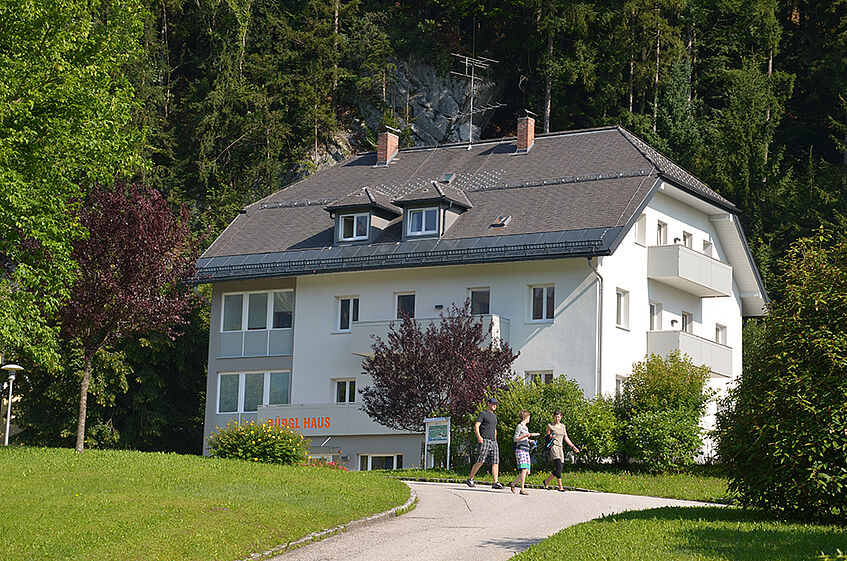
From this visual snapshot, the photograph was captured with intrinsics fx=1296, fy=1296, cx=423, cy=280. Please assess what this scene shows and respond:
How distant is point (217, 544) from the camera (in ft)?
52.7

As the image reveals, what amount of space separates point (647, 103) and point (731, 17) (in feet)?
24.8

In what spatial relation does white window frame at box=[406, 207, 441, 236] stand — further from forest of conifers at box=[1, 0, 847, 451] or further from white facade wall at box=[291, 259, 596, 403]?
forest of conifers at box=[1, 0, 847, 451]

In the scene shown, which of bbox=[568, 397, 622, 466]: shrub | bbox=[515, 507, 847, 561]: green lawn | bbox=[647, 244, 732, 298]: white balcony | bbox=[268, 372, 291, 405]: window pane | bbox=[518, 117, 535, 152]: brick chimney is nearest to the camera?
bbox=[515, 507, 847, 561]: green lawn

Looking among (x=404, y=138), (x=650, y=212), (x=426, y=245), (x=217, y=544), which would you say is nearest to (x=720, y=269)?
(x=650, y=212)

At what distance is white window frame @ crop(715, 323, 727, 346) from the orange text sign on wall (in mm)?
15142

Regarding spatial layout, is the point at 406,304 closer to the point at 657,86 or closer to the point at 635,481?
the point at 635,481

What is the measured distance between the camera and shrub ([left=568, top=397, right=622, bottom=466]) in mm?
32969

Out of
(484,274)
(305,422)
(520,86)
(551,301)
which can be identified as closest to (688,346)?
(551,301)

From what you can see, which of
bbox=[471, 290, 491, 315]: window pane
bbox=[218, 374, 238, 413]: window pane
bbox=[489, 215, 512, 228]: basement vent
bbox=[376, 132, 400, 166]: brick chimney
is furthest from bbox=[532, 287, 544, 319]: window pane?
→ bbox=[376, 132, 400, 166]: brick chimney

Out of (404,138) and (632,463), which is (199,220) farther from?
(632,463)

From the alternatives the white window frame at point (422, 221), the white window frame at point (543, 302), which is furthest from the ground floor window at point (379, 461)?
the white window frame at point (422, 221)

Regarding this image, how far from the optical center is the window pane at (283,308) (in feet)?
147

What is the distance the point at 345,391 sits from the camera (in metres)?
43.4

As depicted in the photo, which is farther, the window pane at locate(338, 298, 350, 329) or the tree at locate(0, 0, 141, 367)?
the window pane at locate(338, 298, 350, 329)
